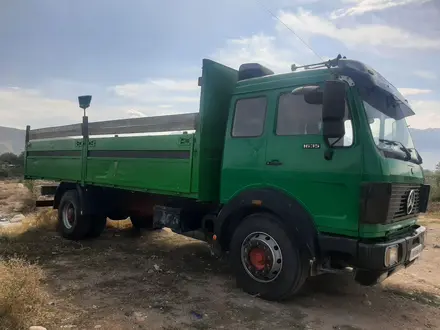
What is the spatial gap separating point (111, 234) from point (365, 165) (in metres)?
6.37

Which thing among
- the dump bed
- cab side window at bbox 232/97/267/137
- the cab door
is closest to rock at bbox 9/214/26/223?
the dump bed

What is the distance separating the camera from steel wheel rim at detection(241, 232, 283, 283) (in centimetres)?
446

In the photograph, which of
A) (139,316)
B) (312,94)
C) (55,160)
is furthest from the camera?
(55,160)

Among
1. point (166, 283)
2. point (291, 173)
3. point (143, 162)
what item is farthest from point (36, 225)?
point (291, 173)

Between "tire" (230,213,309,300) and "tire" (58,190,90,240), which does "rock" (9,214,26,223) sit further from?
"tire" (230,213,309,300)

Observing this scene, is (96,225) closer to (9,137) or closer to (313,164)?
(313,164)

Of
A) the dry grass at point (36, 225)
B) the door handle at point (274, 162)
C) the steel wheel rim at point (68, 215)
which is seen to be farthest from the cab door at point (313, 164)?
the dry grass at point (36, 225)

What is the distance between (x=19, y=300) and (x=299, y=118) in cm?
348

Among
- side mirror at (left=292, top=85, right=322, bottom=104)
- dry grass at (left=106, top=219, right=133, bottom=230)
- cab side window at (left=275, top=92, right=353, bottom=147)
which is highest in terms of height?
side mirror at (left=292, top=85, right=322, bottom=104)

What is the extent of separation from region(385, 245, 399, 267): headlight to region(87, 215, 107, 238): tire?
18.9 feet

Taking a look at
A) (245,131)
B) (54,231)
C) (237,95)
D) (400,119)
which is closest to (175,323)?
(245,131)

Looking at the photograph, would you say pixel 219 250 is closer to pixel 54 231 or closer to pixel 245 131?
pixel 245 131

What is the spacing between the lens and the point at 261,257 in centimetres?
457

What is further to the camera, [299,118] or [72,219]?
[72,219]
